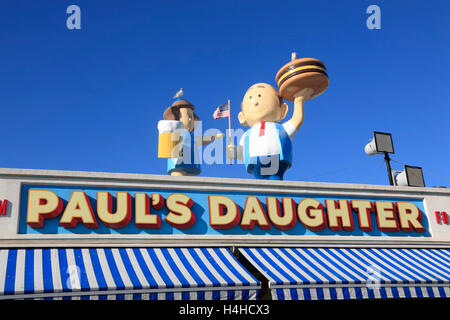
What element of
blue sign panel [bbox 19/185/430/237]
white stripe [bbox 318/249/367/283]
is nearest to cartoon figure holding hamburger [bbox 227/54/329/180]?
blue sign panel [bbox 19/185/430/237]

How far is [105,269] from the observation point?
27.7ft

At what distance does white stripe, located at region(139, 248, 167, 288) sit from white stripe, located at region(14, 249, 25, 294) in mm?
2239

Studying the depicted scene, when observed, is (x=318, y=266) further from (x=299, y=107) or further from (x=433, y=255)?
(x=299, y=107)

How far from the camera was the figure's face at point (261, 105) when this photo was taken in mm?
14016

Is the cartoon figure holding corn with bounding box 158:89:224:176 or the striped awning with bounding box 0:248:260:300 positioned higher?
the cartoon figure holding corn with bounding box 158:89:224:176

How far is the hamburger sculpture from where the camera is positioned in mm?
13297

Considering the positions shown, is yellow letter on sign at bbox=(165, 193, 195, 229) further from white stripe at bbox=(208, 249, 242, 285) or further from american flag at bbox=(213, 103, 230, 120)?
american flag at bbox=(213, 103, 230, 120)

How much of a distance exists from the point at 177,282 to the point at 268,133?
6305 millimetres

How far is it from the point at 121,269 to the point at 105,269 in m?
0.30

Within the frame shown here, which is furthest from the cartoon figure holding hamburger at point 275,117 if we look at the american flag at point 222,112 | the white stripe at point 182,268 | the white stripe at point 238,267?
the white stripe at point 182,268

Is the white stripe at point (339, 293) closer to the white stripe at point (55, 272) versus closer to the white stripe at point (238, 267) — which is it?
the white stripe at point (238, 267)

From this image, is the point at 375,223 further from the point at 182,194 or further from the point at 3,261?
the point at 3,261

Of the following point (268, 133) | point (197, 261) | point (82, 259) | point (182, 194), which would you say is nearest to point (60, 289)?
point (82, 259)
